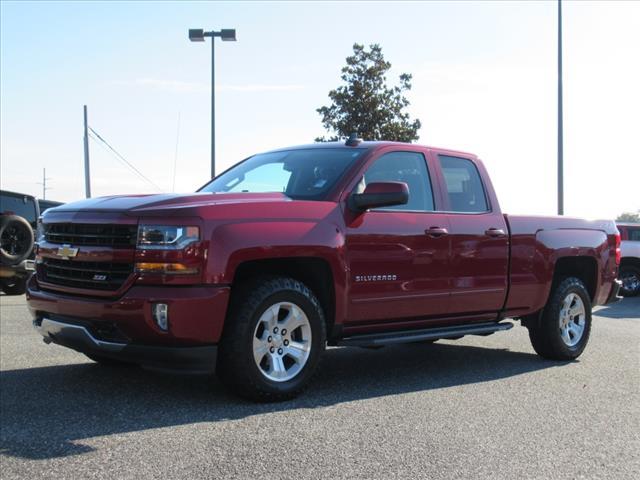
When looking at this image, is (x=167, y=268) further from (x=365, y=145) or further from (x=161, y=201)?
(x=365, y=145)

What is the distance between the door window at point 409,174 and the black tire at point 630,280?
1195cm

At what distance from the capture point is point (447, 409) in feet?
16.5

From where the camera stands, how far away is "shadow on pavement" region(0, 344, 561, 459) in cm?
431

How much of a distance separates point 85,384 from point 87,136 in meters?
23.5

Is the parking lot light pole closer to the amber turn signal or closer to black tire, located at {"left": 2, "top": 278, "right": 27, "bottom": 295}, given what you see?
black tire, located at {"left": 2, "top": 278, "right": 27, "bottom": 295}

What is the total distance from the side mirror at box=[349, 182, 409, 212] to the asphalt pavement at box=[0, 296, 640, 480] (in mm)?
1427

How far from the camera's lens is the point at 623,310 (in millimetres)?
13656

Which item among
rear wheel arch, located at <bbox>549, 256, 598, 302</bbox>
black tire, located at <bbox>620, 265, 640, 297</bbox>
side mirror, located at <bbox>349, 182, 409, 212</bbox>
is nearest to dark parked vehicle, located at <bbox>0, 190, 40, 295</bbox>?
side mirror, located at <bbox>349, 182, 409, 212</bbox>

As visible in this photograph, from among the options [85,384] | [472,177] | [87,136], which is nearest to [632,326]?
[472,177]

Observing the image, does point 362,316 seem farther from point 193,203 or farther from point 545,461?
point 545,461

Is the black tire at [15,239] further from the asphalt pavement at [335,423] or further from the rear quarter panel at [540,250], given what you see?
the rear quarter panel at [540,250]

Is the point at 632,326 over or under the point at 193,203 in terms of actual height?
under

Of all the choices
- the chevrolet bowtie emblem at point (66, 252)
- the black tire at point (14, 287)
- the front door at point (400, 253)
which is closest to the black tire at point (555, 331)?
the front door at point (400, 253)

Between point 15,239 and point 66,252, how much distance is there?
888 centimetres
